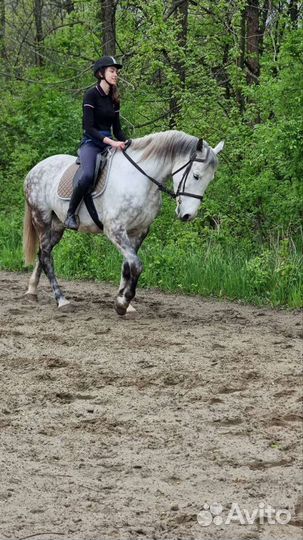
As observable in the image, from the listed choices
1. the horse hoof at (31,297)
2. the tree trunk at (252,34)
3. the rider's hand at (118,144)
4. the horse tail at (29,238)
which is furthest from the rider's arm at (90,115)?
the tree trunk at (252,34)

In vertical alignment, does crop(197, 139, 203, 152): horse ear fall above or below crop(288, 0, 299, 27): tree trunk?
below

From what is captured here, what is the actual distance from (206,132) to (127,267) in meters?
4.14

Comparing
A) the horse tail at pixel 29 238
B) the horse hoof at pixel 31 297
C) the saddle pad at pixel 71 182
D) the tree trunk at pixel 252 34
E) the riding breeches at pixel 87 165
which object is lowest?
the horse hoof at pixel 31 297

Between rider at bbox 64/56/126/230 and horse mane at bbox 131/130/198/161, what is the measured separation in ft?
0.87

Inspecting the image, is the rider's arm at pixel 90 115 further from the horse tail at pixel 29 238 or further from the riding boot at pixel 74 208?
the horse tail at pixel 29 238

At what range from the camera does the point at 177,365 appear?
7.86 meters

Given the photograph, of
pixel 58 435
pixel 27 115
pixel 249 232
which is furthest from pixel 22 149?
pixel 58 435

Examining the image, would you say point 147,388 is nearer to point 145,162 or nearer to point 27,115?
point 145,162

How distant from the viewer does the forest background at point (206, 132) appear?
36.8ft

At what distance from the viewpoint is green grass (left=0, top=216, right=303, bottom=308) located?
36.1 ft

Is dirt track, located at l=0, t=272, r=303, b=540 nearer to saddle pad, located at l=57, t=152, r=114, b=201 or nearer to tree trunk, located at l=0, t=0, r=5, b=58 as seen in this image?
saddle pad, located at l=57, t=152, r=114, b=201

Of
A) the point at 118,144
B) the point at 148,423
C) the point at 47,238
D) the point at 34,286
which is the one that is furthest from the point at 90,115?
the point at 148,423

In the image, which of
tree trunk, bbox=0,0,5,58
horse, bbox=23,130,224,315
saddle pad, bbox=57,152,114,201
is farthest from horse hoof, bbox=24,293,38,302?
tree trunk, bbox=0,0,5,58

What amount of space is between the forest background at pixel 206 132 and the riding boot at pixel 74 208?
80.3 inches
